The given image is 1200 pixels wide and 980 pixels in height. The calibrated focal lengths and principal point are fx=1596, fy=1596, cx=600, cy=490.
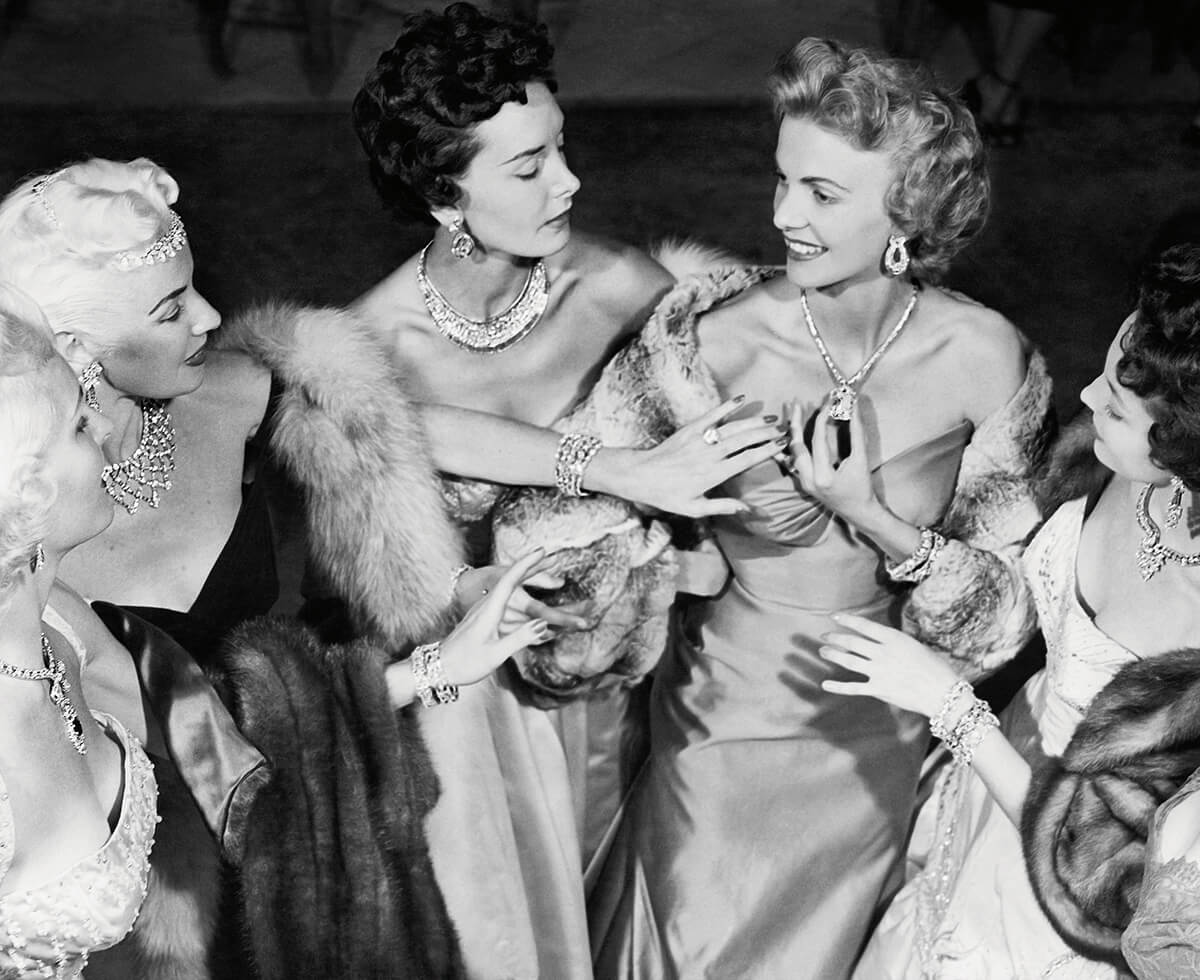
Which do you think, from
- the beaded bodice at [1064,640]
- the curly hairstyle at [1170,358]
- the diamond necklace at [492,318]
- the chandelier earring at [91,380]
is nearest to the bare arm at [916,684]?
the beaded bodice at [1064,640]

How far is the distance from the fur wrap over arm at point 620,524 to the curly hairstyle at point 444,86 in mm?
442

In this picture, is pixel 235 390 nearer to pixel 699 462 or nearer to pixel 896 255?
pixel 699 462

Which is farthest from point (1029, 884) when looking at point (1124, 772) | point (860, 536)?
point (860, 536)

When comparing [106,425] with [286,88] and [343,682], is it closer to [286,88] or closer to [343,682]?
[343,682]

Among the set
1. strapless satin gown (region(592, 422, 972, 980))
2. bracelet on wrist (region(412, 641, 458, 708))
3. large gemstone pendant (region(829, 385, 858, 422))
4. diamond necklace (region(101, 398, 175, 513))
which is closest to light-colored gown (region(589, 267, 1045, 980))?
strapless satin gown (region(592, 422, 972, 980))

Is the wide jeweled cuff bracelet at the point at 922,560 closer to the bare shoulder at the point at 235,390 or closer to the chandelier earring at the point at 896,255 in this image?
the chandelier earring at the point at 896,255

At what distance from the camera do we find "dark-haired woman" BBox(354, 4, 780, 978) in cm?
254

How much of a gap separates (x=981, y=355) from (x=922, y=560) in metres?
0.37

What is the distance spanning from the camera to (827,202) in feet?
8.41

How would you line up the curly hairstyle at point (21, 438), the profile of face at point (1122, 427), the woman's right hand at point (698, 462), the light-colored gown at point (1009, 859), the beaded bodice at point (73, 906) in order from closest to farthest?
the curly hairstyle at point (21, 438) < the beaded bodice at point (73, 906) < the profile of face at point (1122, 427) < the light-colored gown at point (1009, 859) < the woman's right hand at point (698, 462)

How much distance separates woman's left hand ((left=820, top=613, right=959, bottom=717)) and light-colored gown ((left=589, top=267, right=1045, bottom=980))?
0.96 feet

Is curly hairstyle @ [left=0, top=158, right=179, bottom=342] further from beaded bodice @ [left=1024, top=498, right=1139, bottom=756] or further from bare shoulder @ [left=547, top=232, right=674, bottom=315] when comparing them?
beaded bodice @ [left=1024, top=498, right=1139, bottom=756]

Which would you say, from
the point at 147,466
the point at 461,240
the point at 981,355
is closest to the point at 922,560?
the point at 981,355

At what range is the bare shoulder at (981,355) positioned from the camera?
2.74 metres
